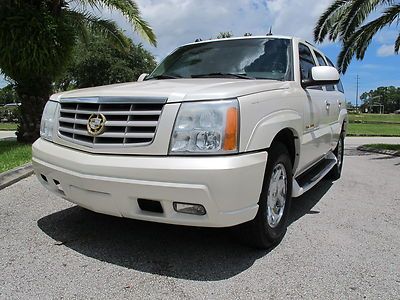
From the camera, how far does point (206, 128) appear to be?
9.98ft

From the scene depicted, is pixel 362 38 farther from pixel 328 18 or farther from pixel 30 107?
pixel 30 107

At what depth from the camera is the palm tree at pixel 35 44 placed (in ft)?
30.9

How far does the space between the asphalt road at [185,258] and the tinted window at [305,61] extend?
1.56m

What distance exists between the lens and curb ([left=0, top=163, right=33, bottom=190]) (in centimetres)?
579

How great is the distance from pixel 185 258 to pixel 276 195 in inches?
38.6

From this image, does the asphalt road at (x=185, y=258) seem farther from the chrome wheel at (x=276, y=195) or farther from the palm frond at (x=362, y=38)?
the palm frond at (x=362, y=38)

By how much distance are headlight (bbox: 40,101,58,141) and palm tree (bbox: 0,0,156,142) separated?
6101mm

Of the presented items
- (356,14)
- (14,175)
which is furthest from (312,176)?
(356,14)

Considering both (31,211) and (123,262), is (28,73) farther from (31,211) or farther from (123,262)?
(123,262)

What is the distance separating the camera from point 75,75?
34656mm

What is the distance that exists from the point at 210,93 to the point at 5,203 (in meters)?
3.11

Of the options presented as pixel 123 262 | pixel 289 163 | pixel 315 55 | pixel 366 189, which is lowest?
pixel 366 189

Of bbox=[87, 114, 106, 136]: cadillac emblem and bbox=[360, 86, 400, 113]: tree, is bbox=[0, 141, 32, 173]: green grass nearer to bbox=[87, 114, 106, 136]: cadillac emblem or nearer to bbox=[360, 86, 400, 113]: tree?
bbox=[87, 114, 106, 136]: cadillac emblem

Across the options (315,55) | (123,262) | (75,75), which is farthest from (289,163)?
(75,75)
